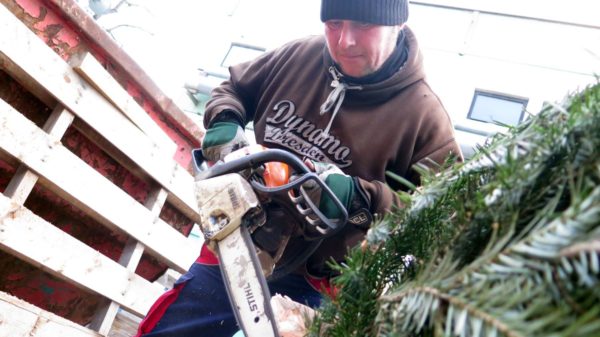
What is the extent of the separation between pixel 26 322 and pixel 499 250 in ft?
4.74

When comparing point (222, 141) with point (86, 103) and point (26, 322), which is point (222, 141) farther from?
point (26, 322)

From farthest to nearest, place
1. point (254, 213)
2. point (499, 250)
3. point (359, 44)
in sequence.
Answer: point (359, 44) < point (254, 213) < point (499, 250)

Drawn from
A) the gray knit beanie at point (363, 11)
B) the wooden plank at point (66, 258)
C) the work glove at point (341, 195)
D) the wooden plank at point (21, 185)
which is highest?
the gray knit beanie at point (363, 11)

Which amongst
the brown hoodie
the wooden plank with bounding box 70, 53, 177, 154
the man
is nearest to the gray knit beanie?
the man

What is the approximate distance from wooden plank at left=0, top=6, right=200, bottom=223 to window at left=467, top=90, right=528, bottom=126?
217 inches

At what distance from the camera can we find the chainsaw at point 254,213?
1151 millimetres

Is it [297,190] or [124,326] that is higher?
[297,190]

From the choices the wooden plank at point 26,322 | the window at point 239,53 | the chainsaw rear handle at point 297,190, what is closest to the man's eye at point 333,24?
the chainsaw rear handle at point 297,190

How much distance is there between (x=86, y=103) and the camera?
1790 millimetres

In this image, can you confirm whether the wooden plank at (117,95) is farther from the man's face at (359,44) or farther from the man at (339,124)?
the man's face at (359,44)

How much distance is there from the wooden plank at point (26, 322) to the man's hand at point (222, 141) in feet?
2.21

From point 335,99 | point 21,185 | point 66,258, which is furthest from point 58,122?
point 335,99

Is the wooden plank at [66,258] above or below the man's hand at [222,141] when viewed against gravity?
below

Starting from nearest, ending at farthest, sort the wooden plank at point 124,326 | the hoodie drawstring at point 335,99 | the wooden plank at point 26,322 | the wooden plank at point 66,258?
the wooden plank at point 26,322 < the wooden plank at point 66,258 < the hoodie drawstring at point 335,99 < the wooden plank at point 124,326
